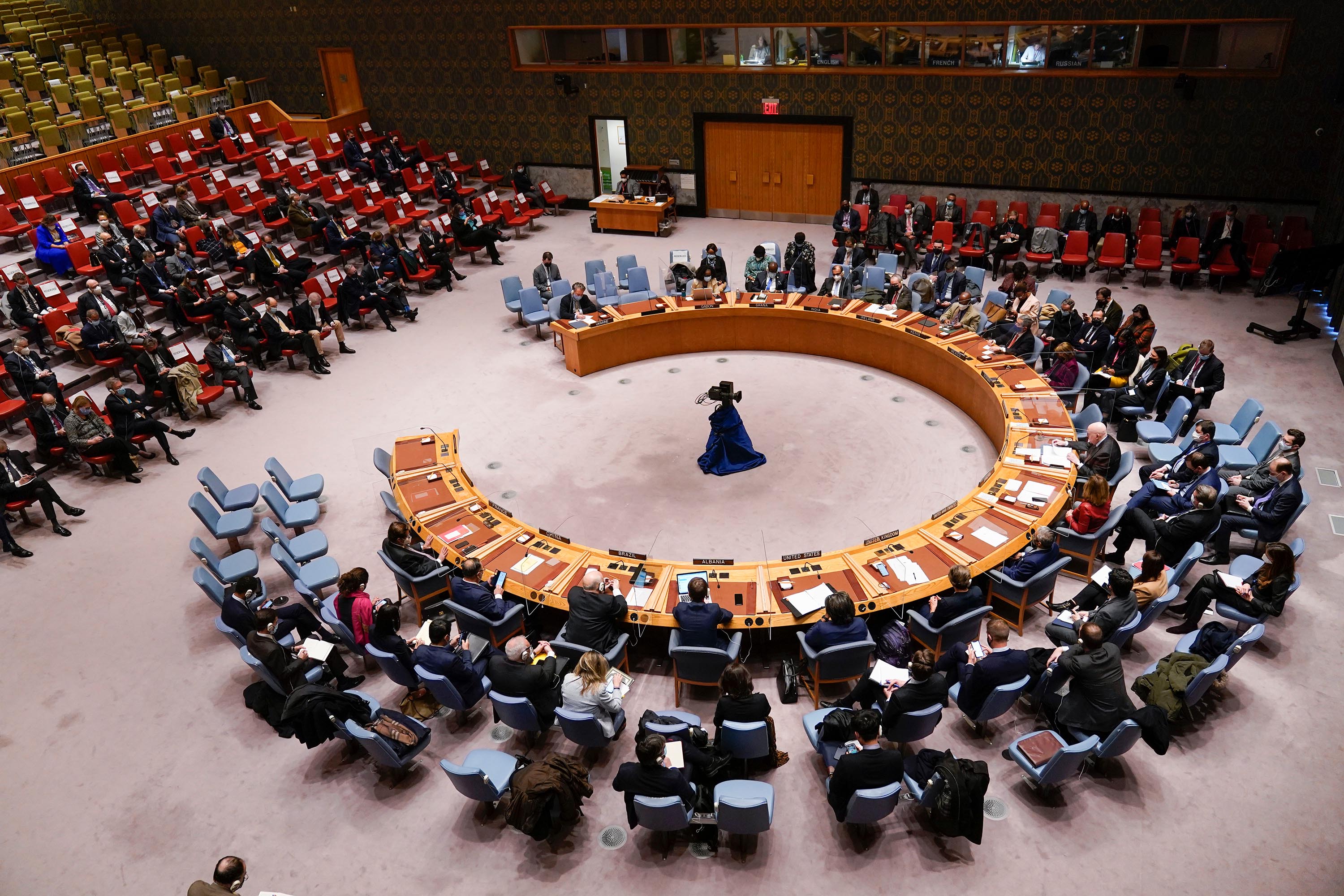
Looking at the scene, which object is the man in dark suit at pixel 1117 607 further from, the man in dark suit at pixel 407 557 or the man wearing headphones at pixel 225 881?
the man wearing headphones at pixel 225 881

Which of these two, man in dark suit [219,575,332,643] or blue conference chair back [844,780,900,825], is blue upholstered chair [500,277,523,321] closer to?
man in dark suit [219,575,332,643]

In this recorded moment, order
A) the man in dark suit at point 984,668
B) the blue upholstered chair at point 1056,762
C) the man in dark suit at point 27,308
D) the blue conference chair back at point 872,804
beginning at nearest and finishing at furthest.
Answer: the blue conference chair back at point 872,804
the blue upholstered chair at point 1056,762
the man in dark suit at point 984,668
the man in dark suit at point 27,308

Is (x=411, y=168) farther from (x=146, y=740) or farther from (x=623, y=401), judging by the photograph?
(x=146, y=740)

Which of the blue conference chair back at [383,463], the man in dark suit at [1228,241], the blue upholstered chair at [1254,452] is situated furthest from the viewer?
the man in dark suit at [1228,241]

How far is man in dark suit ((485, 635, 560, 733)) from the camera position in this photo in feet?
22.0

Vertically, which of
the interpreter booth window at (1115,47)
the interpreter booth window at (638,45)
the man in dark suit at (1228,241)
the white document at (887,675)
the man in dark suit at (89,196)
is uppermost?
the interpreter booth window at (638,45)

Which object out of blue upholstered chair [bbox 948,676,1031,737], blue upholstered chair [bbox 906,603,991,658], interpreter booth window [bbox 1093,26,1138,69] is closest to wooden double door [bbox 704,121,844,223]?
interpreter booth window [bbox 1093,26,1138,69]

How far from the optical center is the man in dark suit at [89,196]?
16422 mm

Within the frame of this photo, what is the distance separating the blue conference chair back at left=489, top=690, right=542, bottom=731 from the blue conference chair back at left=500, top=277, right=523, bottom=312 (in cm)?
972

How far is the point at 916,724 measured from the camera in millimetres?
6426

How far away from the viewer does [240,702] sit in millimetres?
7910

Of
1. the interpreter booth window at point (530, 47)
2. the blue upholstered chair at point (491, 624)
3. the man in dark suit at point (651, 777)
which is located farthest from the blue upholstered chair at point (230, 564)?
the interpreter booth window at point (530, 47)

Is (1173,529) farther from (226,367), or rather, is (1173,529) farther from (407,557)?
(226,367)

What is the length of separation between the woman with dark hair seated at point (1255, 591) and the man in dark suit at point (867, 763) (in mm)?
3726
